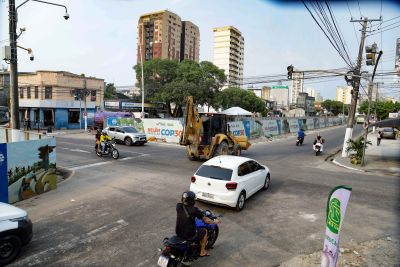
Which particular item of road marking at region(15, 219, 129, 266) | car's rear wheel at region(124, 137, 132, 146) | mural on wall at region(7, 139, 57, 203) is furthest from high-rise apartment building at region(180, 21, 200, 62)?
road marking at region(15, 219, 129, 266)

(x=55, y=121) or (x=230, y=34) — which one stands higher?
(x=230, y=34)

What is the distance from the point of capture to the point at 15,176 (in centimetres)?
1020

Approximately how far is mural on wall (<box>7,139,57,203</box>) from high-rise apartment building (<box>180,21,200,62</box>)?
134748mm

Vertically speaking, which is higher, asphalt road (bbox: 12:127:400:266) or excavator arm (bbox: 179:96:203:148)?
excavator arm (bbox: 179:96:203:148)

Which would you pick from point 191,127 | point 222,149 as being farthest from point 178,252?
point 222,149

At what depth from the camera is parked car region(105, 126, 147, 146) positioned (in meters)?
24.7

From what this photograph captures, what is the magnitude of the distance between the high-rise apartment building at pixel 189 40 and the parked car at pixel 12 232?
140154 mm

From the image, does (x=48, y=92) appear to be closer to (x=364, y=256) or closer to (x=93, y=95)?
(x=93, y=95)

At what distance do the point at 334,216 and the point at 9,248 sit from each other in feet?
20.5

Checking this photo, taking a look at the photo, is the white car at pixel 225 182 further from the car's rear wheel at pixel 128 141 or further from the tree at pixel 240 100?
the tree at pixel 240 100

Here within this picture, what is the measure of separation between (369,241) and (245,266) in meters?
3.60

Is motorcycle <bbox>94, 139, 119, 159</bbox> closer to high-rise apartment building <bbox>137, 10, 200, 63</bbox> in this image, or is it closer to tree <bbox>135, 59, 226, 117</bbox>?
tree <bbox>135, 59, 226, 117</bbox>

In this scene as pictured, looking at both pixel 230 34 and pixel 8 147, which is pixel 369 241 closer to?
pixel 8 147

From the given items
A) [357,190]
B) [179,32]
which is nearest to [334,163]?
[357,190]
